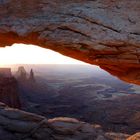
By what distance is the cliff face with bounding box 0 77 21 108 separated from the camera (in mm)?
32656

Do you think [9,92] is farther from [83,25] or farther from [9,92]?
[83,25]

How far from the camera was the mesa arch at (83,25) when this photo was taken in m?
5.40

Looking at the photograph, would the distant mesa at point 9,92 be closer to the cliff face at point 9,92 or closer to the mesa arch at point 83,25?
the cliff face at point 9,92

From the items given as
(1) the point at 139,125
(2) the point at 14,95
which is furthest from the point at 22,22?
(2) the point at 14,95

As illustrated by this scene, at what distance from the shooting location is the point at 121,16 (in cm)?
539

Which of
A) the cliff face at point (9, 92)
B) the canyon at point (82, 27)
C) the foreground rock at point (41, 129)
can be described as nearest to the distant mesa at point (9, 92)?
the cliff face at point (9, 92)

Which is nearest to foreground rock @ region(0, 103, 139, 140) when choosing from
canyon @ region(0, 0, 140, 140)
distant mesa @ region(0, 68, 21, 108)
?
canyon @ region(0, 0, 140, 140)

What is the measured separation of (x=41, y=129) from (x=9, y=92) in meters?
18.3

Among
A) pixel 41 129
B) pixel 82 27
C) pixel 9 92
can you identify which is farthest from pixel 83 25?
pixel 9 92

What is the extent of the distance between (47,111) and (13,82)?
5624mm

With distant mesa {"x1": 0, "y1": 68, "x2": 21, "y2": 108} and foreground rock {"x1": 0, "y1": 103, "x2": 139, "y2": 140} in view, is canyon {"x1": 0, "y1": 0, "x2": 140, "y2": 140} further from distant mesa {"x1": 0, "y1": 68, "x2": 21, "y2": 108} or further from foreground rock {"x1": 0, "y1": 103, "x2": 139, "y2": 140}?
distant mesa {"x1": 0, "y1": 68, "x2": 21, "y2": 108}

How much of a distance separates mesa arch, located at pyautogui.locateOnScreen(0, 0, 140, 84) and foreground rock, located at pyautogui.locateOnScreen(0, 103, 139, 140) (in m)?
10.2

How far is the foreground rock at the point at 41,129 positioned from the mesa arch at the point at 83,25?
10194 mm

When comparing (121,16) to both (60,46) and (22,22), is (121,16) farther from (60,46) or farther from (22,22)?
(22,22)
